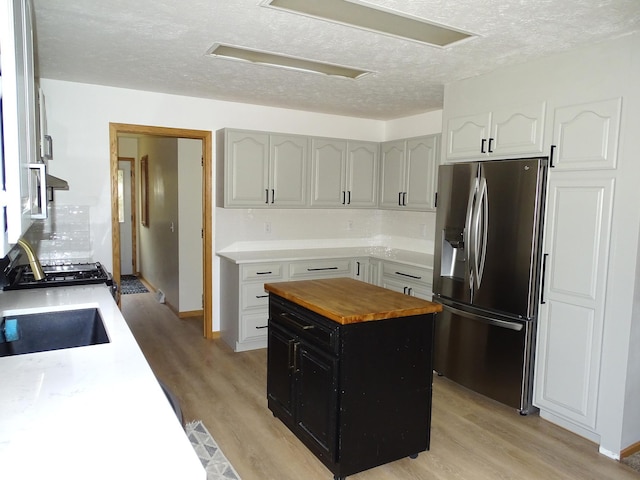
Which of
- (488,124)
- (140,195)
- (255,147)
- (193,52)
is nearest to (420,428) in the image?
(488,124)

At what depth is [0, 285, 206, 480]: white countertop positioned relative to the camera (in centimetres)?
90

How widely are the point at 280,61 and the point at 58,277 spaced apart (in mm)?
2040

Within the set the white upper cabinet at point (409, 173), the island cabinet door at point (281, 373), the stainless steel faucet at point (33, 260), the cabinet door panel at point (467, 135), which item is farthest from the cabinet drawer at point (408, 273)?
the stainless steel faucet at point (33, 260)

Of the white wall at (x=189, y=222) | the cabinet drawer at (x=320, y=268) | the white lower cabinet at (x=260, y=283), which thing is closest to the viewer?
the white lower cabinet at (x=260, y=283)

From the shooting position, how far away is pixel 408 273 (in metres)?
4.17

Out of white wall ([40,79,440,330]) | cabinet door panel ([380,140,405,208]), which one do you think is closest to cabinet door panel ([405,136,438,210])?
cabinet door panel ([380,140,405,208])

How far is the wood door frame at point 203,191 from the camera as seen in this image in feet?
13.2

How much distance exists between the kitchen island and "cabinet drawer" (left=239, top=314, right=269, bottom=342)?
5.39 ft

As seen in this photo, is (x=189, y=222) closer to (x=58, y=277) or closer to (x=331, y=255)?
(x=331, y=255)

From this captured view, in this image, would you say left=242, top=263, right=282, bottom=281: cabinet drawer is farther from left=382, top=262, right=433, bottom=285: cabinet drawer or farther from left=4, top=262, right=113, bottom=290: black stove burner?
left=4, top=262, right=113, bottom=290: black stove burner

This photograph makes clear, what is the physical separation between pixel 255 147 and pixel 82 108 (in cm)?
150

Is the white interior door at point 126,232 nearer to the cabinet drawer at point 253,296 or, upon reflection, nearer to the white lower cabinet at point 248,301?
the white lower cabinet at point 248,301

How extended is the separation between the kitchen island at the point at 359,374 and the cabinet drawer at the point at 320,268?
68.3 inches

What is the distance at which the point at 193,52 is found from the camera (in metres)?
2.93
